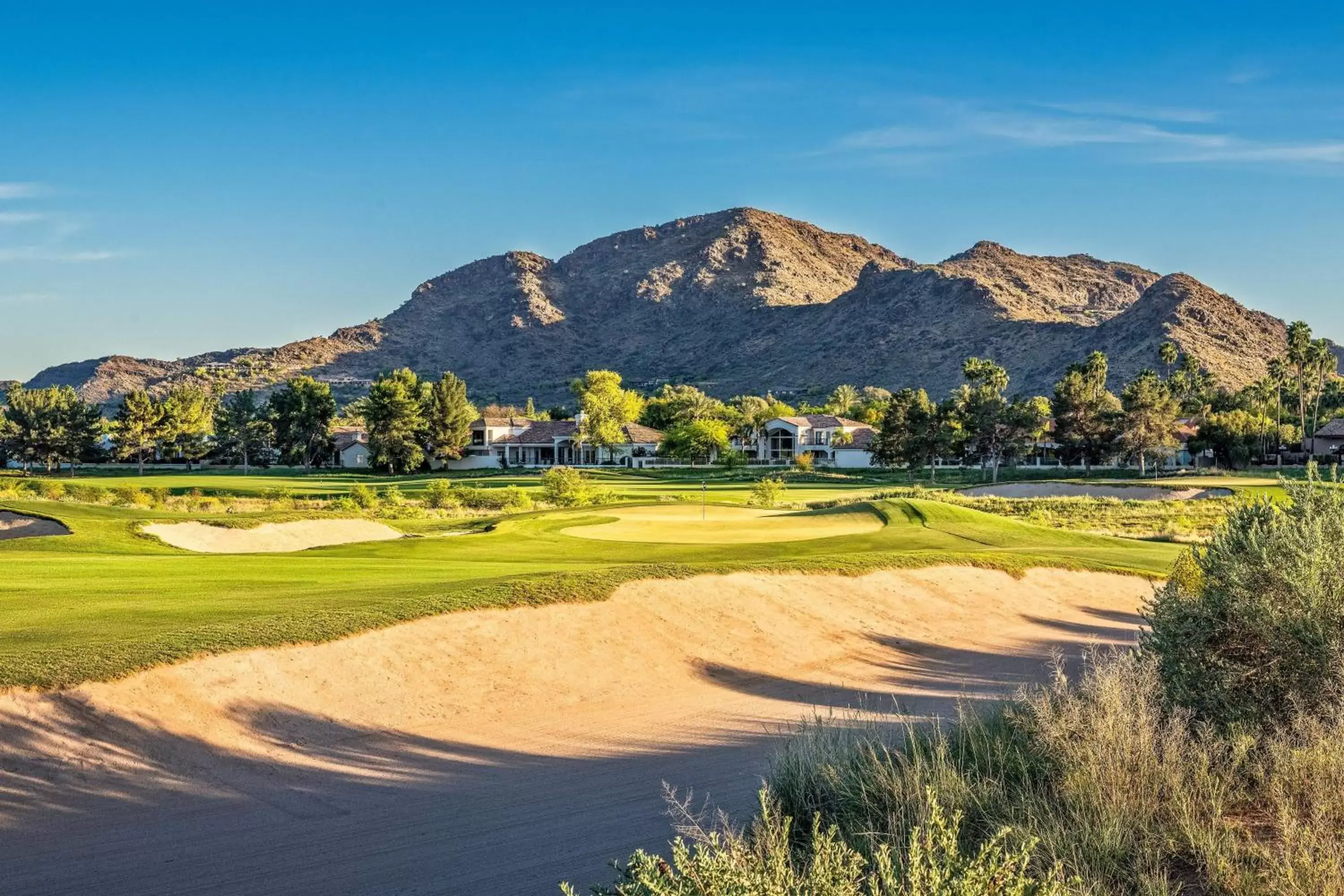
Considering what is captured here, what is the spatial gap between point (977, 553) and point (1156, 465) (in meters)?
69.8

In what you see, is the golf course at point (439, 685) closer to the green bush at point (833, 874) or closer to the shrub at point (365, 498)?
the green bush at point (833, 874)

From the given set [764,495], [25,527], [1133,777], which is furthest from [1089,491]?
[1133,777]

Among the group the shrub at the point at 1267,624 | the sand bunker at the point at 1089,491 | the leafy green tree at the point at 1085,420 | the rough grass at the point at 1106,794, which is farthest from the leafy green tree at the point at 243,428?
the shrub at the point at 1267,624

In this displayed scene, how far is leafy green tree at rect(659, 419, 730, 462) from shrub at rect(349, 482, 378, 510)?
4537cm

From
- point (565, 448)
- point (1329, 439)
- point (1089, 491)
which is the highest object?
point (1329, 439)

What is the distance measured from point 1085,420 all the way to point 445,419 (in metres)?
59.1

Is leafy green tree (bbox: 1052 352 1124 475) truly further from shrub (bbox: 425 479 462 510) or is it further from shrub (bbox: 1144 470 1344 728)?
shrub (bbox: 1144 470 1344 728)

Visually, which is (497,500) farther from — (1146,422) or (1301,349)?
(1301,349)

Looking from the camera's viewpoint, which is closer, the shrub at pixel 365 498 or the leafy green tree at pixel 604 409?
the shrub at pixel 365 498

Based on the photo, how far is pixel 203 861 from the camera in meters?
8.10

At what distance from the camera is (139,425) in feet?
325

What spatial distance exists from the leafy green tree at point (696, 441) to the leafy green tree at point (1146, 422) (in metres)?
37.0

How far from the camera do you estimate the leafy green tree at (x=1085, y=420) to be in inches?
3469

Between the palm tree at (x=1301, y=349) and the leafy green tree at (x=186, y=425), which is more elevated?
the palm tree at (x=1301, y=349)
